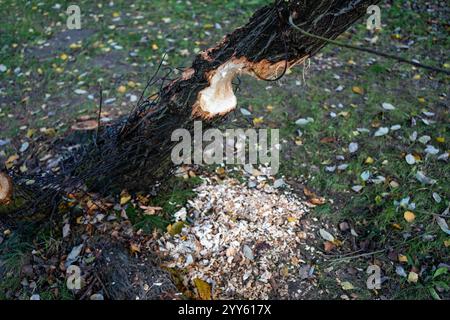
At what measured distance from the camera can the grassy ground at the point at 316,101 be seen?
2684 millimetres

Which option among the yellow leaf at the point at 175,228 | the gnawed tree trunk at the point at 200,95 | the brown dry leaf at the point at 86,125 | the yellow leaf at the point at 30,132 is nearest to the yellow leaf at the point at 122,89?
the brown dry leaf at the point at 86,125

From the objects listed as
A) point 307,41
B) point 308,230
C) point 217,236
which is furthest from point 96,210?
point 307,41

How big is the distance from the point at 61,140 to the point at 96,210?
3.44ft

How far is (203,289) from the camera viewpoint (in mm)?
Result: 2363

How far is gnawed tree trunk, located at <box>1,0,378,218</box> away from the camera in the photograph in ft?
6.58

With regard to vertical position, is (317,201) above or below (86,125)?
below

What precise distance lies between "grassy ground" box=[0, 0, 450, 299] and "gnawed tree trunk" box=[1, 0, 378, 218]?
0.31 m

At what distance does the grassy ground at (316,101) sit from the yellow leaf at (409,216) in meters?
0.02

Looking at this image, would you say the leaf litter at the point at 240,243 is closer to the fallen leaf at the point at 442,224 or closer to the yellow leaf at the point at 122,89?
the fallen leaf at the point at 442,224

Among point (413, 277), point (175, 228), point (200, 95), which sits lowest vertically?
point (413, 277)

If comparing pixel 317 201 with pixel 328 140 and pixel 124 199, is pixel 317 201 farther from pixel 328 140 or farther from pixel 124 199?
pixel 124 199

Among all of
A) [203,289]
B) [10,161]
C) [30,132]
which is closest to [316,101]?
→ [203,289]

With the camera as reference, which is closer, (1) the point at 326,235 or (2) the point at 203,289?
(2) the point at 203,289

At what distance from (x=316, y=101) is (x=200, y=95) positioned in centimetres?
191
